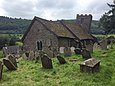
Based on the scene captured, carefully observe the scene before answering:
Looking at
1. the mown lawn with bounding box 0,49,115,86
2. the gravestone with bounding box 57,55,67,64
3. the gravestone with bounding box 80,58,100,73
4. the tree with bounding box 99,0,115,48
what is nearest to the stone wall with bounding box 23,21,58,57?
the tree with bounding box 99,0,115,48

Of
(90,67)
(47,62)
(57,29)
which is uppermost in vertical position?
(57,29)

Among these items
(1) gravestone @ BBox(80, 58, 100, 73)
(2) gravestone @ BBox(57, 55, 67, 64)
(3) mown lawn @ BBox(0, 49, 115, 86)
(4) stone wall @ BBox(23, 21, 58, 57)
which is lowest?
(3) mown lawn @ BBox(0, 49, 115, 86)

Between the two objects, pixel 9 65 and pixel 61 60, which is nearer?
pixel 9 65

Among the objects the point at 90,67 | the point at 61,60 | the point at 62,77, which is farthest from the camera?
the point at 61,60

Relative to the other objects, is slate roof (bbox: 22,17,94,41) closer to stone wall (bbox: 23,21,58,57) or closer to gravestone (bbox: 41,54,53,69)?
stone wall (bbox: 23,21,58,57)

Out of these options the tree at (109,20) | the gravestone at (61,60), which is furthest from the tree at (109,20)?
the gravestone at (61,60)

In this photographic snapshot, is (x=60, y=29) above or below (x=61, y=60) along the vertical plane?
above

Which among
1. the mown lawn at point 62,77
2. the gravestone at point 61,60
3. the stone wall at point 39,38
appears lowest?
the mown lawn at point 62,77

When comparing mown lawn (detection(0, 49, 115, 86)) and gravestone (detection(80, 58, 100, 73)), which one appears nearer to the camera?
mown lawn (detection(0, 49, 115, 86))

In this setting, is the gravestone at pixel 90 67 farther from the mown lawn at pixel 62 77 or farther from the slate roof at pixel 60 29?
the slate roof at pixel 60 29

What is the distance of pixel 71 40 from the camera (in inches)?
2090

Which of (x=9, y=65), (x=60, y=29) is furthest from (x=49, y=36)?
(x=9, y=65)

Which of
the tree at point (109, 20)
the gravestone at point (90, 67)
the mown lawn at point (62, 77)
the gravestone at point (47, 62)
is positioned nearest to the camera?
the mown lawn at point (62, 77)

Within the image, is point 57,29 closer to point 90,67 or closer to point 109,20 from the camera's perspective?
point 109,20
